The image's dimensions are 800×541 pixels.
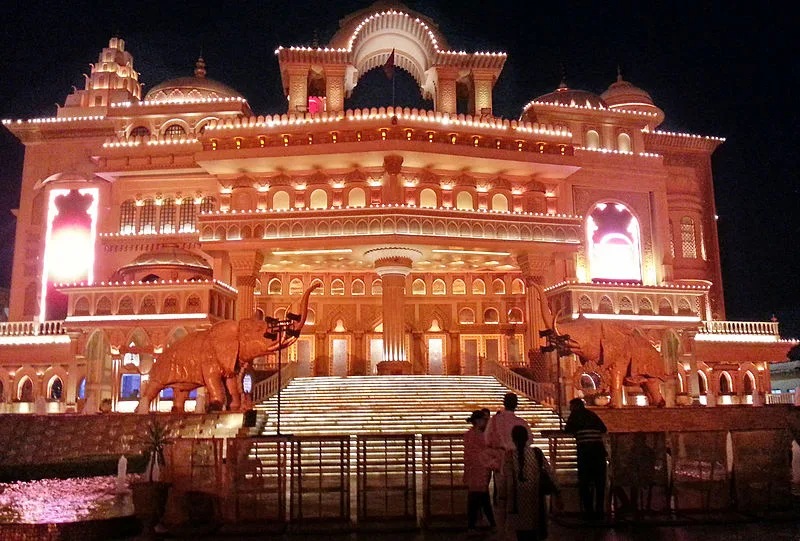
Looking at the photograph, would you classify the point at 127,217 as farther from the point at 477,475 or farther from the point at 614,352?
the point at 477,475

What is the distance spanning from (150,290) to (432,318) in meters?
13.4

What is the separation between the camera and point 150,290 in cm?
2780

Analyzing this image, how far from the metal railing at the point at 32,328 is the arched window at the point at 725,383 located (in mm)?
30331

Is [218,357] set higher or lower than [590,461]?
higher

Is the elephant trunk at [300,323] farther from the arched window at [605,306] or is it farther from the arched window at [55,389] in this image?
the arched window at [55,389]

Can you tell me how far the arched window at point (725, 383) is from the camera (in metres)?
34.6

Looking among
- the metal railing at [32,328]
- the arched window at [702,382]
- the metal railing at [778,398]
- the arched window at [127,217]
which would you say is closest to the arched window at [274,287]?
the arched window at [127,217]

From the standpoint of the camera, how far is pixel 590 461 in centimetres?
1095

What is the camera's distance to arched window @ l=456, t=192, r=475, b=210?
3231 centimetres

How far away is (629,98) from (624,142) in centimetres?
567

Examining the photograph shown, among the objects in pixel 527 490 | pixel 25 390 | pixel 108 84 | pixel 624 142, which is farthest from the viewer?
pixel 108 84

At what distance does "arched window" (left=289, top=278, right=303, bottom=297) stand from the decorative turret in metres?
14.7

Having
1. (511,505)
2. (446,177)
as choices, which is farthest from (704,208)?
(511,505)

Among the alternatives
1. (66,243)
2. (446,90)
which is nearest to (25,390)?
(66,243)
